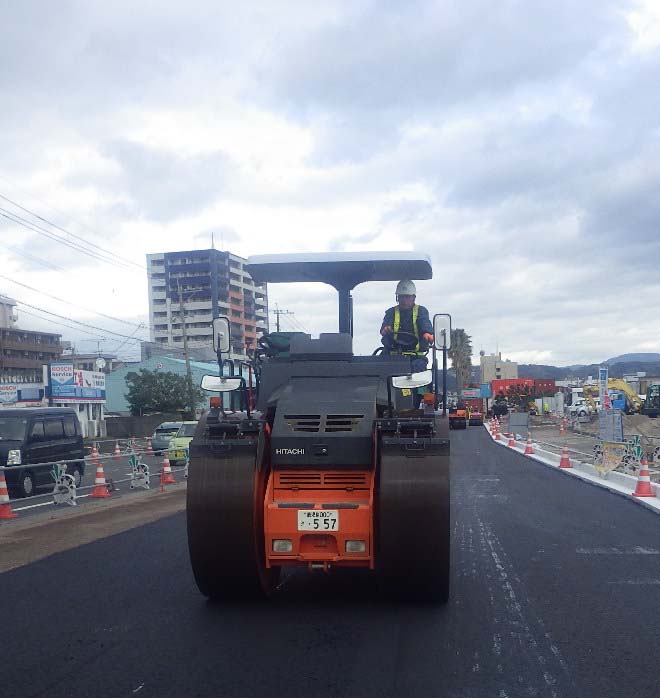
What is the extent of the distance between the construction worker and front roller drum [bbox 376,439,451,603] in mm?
1711

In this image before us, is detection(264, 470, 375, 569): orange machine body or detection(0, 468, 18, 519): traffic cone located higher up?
detection(264, 470, 375, 569): orange machine body

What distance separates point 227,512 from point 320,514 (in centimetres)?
71

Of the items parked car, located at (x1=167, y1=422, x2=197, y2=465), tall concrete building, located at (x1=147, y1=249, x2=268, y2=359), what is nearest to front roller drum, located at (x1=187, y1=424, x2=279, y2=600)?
parked car, located at (x1=167, y1=422, x2=197, y2=465)

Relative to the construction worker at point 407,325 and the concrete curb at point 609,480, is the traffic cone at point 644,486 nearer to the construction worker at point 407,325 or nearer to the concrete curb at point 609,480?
the concrete curb at point 609,480

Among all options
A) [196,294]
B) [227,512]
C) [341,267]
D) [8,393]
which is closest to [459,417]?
[8,393]

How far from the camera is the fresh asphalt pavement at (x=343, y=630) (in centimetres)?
492

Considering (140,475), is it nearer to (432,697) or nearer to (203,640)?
(203,640)

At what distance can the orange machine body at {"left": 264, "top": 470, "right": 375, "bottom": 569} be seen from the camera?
21.0 ft

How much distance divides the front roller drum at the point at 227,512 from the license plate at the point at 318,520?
1.18 ft

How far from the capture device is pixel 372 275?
339 inches

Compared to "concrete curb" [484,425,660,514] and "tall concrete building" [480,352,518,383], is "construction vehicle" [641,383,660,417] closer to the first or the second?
"concrete curb" [484,425,660,514]

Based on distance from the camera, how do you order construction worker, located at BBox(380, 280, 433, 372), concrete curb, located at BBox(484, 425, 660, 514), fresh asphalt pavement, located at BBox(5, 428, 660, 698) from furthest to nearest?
concrete curb, located at BBox(484, 425, 660, 514), construction worker, located at BBox(380, 280, 433, 372), fresh asphalt pavement, located at BBox(5, 428, 660, 698)

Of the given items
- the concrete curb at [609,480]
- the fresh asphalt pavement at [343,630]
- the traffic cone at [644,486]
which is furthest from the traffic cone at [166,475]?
the traffic cone at [644,486]

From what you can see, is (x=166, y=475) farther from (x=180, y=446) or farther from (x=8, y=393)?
(x=8, y=393)
